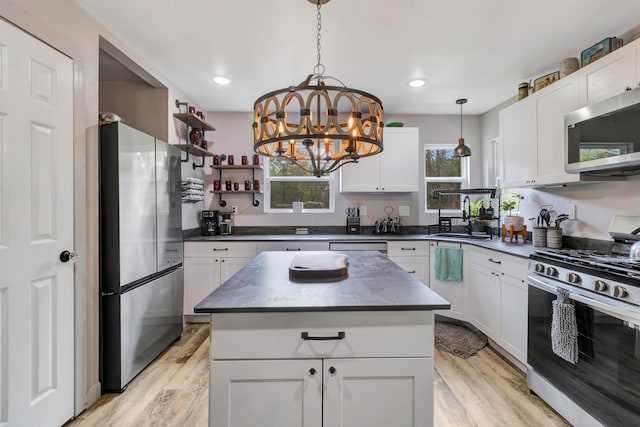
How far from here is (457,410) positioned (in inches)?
75.8

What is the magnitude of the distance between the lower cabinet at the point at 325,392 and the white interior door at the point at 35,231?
1137mm

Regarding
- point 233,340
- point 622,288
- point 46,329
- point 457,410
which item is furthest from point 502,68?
point 46,329

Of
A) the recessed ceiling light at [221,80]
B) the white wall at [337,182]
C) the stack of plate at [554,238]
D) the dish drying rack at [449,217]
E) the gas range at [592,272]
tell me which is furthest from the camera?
the white wall at [337,182]

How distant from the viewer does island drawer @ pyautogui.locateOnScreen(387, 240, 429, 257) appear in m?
3.41

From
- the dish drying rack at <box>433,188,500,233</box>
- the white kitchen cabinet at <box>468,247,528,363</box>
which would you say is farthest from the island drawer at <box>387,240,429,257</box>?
the dish drying rack at <box>433,188,500,233</box>

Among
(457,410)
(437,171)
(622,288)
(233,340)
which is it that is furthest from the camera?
(437,171)

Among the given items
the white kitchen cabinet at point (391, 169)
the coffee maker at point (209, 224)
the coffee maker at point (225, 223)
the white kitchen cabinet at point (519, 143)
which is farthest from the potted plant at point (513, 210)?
the coffee maker at point (209, 224)

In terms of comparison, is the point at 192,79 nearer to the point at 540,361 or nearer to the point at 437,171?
the point at 437,171

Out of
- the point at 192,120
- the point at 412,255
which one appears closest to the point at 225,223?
the point at 192,120

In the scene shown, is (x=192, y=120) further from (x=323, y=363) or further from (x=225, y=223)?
(x=323, y=363)

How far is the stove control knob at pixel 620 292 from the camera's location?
1459mm

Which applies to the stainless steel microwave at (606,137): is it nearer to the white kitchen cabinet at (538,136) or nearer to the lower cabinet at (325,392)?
the white kitchen cabinet at (538,136)

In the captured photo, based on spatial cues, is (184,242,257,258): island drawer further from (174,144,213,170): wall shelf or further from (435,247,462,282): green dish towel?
(435,247,462,282): green dish towel

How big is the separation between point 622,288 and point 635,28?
6.14ft
